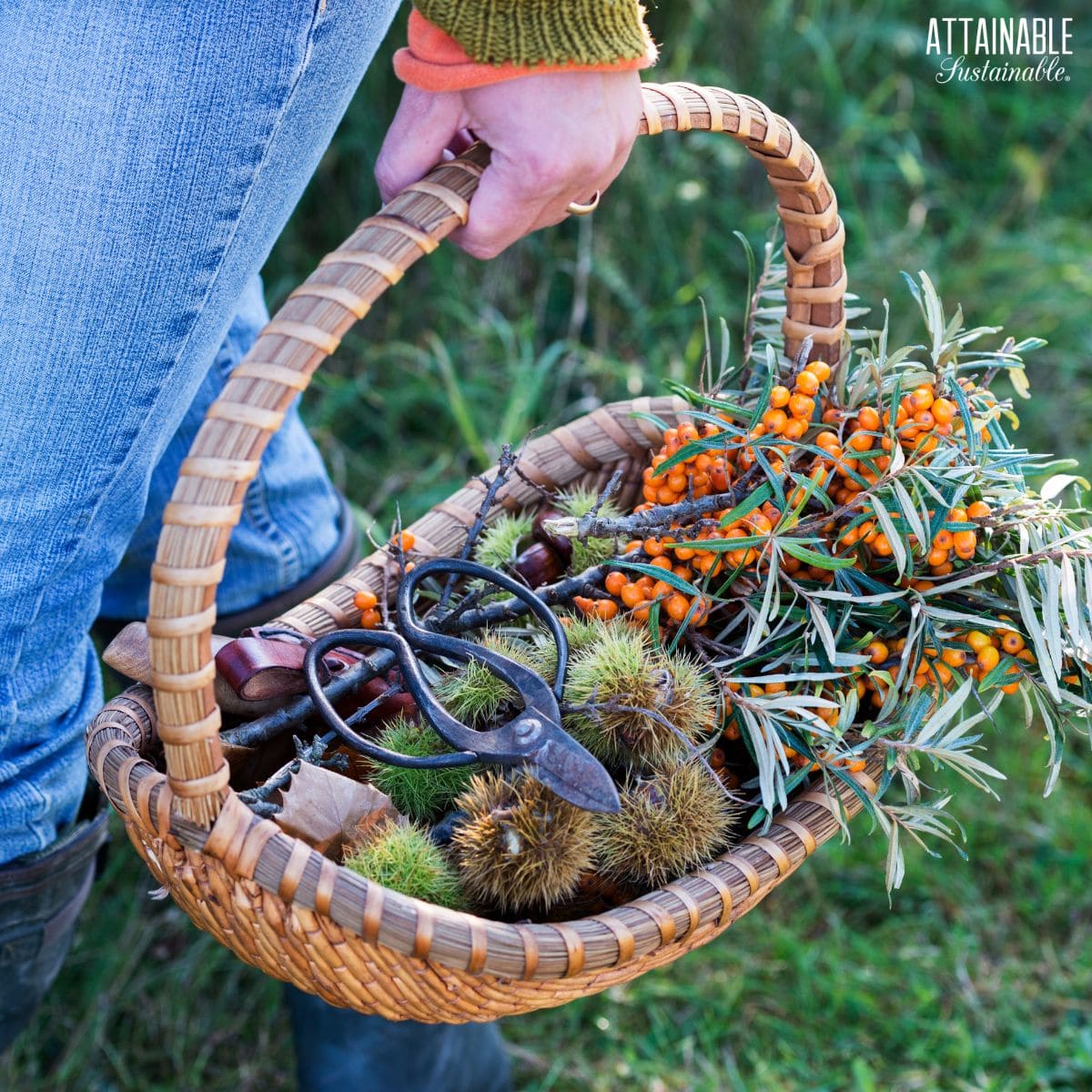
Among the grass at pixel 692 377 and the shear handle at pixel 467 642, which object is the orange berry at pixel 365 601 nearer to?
the shear handle at pixel 467 642

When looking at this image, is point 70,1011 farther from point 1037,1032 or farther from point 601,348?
point 601,348

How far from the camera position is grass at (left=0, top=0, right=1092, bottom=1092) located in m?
1.55

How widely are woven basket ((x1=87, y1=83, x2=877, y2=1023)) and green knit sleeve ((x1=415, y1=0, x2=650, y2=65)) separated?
0.31ft

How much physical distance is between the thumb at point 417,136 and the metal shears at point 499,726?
0.32 metres

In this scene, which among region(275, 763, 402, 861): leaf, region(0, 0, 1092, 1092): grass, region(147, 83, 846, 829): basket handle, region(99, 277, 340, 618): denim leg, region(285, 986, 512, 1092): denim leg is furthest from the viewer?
region(0, 0, 1092, 1092): grass

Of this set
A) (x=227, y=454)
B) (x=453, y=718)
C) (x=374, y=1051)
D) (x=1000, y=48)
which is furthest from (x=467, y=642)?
(x=1000, y=48)

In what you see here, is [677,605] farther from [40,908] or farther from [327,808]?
[40,908]

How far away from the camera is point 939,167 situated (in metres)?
2.81

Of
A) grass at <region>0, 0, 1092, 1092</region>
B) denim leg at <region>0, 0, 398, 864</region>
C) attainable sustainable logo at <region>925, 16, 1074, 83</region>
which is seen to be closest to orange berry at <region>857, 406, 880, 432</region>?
denim leg at <region>0, 0, 398, 864</region>

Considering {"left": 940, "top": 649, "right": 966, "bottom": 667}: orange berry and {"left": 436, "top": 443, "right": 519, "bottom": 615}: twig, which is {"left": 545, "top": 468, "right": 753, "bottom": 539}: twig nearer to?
{"left": 436, "top": 443, "right": 519, "bottom": 615}: twig

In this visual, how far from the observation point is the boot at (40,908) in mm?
1042

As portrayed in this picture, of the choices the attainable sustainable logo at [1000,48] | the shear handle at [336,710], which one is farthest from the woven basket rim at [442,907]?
the attainable sustainable logo at [1000,48]

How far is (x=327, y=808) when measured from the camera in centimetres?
87

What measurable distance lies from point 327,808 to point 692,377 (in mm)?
1521
